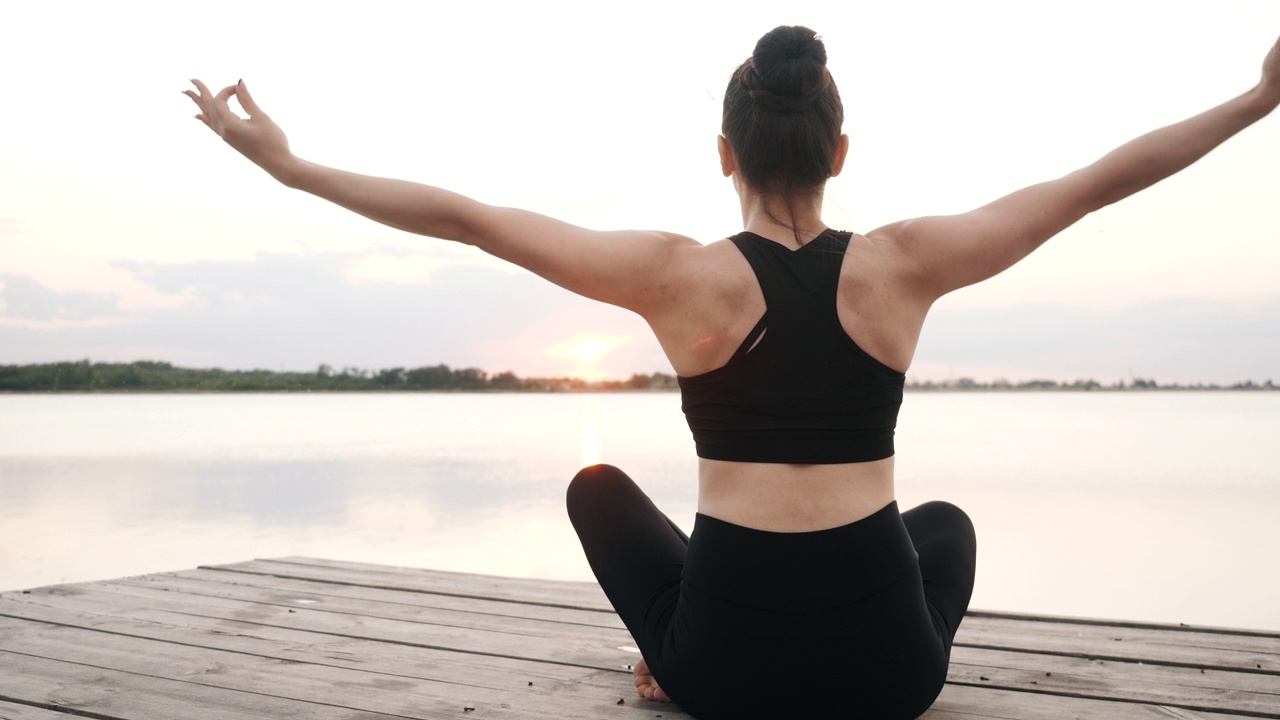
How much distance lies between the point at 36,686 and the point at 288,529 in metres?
6.93

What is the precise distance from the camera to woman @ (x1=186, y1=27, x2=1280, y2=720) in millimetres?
Answer: 1453

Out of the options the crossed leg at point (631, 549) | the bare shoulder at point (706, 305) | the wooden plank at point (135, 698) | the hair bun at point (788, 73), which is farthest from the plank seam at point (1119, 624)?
the hair bun at point (788, 73)

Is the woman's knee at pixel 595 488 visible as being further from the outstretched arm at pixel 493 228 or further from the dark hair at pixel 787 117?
the dark hair at pixel 787 117

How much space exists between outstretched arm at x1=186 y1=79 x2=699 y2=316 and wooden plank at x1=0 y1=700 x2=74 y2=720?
1.36 metres

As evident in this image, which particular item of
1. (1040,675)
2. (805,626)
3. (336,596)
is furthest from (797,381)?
(336,596)

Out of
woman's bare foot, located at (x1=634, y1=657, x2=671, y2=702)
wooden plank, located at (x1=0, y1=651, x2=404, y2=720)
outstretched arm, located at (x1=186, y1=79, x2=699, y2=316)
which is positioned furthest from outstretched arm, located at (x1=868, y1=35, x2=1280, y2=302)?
wooden plank, located at (x1=0, y1=651, x2=404, y2=720)

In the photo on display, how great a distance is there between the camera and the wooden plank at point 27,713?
198 cm

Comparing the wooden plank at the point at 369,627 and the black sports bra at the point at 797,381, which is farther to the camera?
the wooden plank at the point at 369,627

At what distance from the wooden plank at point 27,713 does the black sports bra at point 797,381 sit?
63.8 inches

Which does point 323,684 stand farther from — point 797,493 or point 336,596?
point 797,493

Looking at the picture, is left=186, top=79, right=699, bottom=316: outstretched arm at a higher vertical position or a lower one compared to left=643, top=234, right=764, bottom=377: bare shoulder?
higher

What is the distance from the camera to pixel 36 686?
2.22 m

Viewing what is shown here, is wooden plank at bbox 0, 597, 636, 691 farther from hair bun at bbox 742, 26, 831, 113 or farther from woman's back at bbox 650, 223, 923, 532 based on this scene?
hair bun at bbox 742, 26, 831, 113

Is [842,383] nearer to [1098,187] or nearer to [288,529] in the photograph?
[1098,187]
